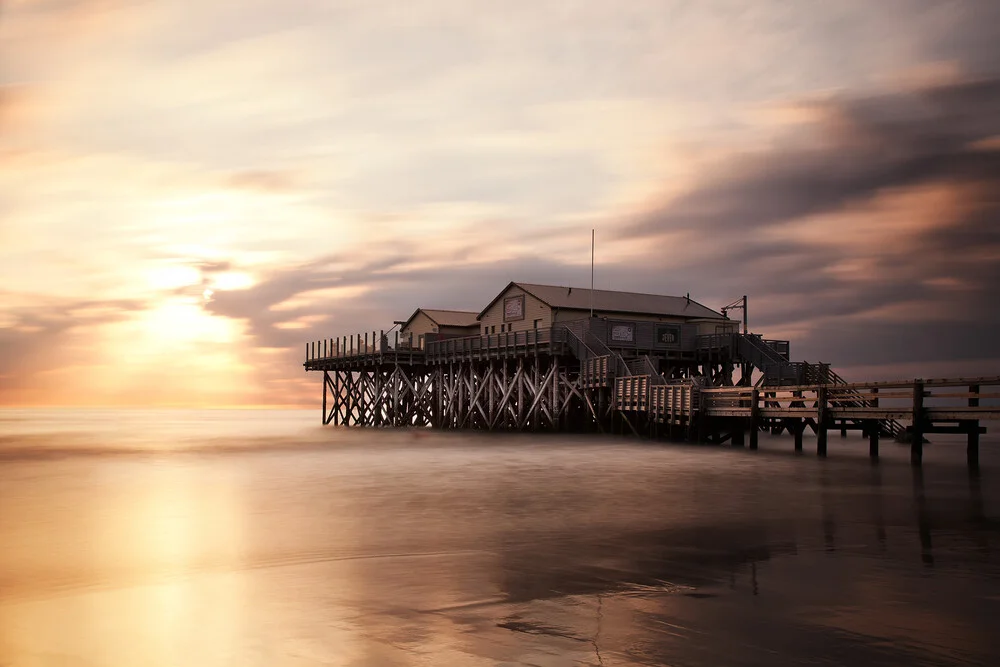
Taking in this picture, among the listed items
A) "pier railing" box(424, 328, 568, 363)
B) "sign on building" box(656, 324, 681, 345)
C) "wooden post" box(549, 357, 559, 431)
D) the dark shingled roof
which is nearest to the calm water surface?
"wooden post" box(549, 357, 559, 431)

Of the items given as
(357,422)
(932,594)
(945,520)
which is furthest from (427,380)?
(932,594)

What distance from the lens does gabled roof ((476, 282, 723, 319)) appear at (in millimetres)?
53938

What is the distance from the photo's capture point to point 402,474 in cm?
2581

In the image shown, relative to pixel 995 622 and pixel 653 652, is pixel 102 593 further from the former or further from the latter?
pixel 995 622

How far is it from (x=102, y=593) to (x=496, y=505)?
9047 millimetres

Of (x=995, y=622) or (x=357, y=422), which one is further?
(x=357, y=422)

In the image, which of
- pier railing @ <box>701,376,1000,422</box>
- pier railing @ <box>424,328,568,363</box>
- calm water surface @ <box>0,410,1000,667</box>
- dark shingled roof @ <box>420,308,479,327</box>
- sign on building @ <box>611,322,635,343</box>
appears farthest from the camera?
dark shingled roof @ <box>420,308,479,327</box>

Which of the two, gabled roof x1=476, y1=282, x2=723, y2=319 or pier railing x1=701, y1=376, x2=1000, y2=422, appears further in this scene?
gabled roof x1=476, y1=282, x2=723, y2=319

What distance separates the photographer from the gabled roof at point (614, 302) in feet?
177

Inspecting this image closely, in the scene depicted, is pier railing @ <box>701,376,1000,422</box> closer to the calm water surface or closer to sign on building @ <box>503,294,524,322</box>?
the calm water surface

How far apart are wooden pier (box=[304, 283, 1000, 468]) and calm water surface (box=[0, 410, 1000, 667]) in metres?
6.35

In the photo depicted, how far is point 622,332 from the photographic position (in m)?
49.9

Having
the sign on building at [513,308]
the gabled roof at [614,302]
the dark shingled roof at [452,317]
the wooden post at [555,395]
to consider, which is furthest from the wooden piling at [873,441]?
the dark shingled roof at [452,317]

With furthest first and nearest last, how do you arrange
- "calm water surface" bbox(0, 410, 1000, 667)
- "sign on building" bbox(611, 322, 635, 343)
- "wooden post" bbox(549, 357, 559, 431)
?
1. "sign on building" bbox(611, 322, 635, 343)
2. "wooden post" bbox(549, 357, 559, 431)
3. "calm water surface" bbox(0, 410, 1000, 667)
